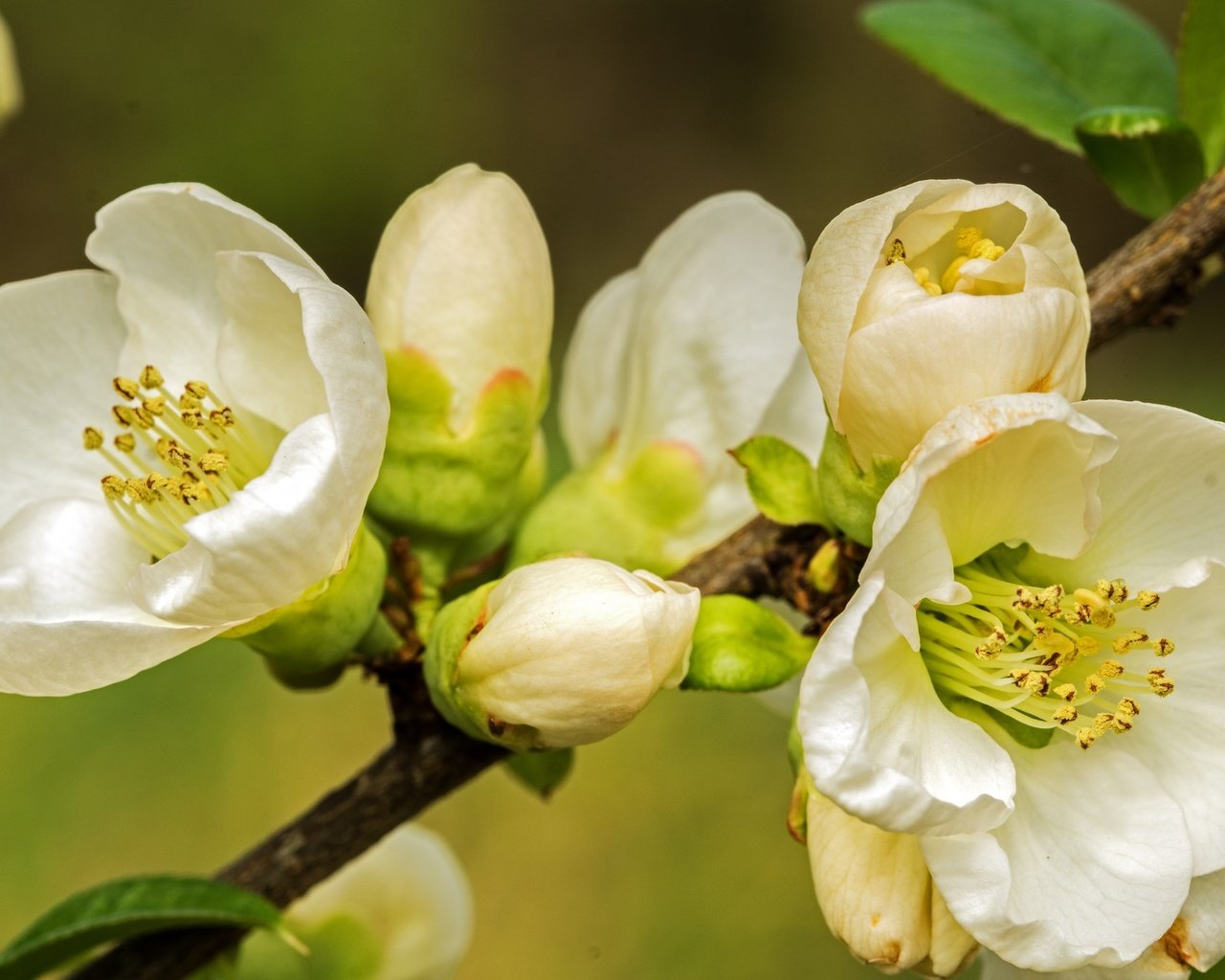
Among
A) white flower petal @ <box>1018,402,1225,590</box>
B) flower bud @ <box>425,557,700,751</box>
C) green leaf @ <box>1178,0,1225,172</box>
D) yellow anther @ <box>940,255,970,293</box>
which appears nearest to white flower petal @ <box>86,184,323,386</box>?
flower bud @ <box>425,557,700,751</box>

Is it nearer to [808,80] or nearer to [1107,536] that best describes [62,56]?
[808,80]

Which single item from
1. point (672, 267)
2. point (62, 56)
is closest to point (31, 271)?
point (62, 56)

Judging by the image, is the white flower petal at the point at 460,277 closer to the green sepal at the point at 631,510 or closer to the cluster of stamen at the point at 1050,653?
the green sepal at the point at 631,510

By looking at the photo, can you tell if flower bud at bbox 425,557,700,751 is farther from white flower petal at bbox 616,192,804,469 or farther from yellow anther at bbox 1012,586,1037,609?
white flower petal at bbox 616,192,804,469

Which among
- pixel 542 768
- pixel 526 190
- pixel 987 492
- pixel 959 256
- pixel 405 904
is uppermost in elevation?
pixel 959 256

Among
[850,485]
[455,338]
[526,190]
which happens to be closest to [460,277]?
[455,338]

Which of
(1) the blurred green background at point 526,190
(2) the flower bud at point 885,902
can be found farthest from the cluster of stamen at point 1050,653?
(1) the blurred green background at point 526,190

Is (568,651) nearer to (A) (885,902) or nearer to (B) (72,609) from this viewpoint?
(A) (885,902)
